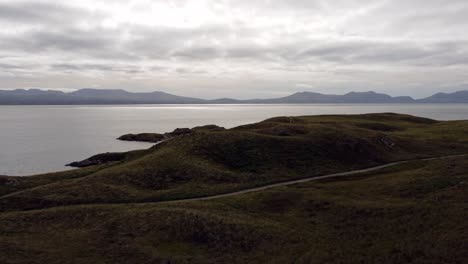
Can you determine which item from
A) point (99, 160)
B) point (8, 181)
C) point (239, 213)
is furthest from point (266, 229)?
point (99, 160)

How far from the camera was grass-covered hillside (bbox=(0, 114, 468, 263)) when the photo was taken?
3278 centimetres

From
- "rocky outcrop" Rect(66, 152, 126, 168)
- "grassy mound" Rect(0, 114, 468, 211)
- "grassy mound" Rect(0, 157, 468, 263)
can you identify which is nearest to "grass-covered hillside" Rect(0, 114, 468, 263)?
"grassy mound" Rect(0, 157, 468, 263)

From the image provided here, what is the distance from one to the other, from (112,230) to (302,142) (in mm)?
50670

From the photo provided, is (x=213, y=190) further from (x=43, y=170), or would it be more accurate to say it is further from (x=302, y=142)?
(x=43, y=170)

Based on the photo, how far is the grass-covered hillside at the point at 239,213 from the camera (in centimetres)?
3278

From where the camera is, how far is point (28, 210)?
1891 inches

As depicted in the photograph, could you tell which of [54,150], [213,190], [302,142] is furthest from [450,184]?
[54,150]

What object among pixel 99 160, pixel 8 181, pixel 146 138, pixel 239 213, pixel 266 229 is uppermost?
pixel 239 213

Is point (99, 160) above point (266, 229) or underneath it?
underneath

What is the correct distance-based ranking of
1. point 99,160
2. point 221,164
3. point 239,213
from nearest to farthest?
point 239,213 < point 221,164 < point 99,160

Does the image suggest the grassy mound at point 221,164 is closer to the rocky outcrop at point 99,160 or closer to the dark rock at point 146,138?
the rocky outcrop at point 99,160

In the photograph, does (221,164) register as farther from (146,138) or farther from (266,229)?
(146,138)

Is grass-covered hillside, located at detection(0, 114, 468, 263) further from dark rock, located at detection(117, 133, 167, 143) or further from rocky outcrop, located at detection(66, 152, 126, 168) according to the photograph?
dark rock, located at detection(117, 133, 167, 143)

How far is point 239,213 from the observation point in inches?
1711
